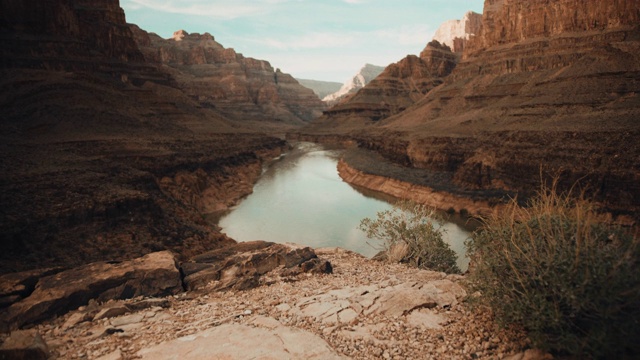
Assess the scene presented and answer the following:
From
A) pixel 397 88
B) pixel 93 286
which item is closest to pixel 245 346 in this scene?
pixel 93 286

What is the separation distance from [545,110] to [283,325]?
4441 cm

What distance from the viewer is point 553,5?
5897 cm

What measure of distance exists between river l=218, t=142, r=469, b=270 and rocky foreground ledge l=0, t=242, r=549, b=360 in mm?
7427

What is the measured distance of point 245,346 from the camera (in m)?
6.88

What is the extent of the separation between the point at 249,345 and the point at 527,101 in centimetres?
5139

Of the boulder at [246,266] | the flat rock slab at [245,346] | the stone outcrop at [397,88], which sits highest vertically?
the stone outcrop at [397,88]

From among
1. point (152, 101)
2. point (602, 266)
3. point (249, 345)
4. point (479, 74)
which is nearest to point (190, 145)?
point (152, 101)

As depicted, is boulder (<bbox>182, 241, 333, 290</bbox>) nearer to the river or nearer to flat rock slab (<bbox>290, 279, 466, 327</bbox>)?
flat rock slab (<bbox>290, 279, 466, 327</bbox>)

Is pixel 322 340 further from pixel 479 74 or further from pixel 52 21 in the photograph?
pixel 479 74

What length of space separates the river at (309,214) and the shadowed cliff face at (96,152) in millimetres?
3312

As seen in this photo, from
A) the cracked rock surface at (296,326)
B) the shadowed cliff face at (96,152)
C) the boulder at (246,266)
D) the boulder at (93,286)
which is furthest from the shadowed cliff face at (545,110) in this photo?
the boulder at (93,286)

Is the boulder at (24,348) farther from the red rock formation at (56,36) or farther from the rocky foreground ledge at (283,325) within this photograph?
the red rock formation at (56,36)

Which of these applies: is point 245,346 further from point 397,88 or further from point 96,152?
point 397,88

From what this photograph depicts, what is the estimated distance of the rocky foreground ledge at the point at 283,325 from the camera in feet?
21.9
